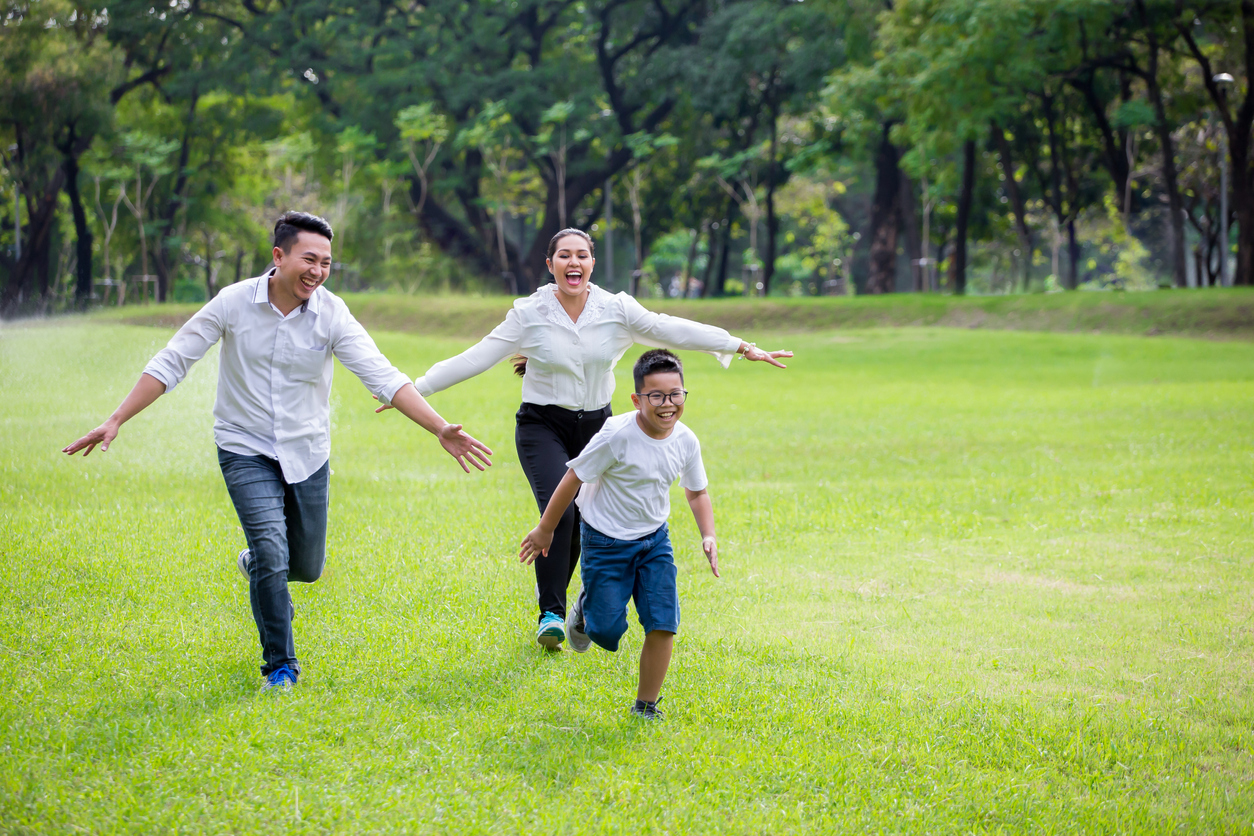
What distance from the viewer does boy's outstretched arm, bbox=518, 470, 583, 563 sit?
16.1 ft

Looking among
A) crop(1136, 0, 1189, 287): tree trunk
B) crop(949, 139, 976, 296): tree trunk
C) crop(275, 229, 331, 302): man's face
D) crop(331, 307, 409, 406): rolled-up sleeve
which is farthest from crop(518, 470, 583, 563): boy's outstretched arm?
crop(1136, 0, 1189, 287): tree trunk

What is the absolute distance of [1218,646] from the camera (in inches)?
243

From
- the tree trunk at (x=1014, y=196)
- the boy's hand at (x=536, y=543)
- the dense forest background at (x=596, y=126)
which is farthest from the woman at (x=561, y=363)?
the tree trunk at (x=1014, y=196)

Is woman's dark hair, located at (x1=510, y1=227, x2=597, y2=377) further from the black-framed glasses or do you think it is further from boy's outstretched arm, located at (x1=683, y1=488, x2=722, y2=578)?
boy's outstretched arm, located at (x1=683, y1=488, x2=722, y2=578)

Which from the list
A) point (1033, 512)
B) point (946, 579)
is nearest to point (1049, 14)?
point (1033, 512)

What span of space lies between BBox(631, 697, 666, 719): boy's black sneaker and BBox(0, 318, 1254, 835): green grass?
1.8 inches

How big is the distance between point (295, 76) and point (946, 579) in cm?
3864

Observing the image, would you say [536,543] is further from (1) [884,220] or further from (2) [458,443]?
(1) [884,220]

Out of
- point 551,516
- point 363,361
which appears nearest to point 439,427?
point 363,361

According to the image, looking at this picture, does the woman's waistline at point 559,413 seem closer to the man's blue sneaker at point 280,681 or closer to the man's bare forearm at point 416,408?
the man's bare forearm at point 416,408

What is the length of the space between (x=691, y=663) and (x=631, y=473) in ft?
4.26

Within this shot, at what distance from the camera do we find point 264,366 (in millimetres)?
5188

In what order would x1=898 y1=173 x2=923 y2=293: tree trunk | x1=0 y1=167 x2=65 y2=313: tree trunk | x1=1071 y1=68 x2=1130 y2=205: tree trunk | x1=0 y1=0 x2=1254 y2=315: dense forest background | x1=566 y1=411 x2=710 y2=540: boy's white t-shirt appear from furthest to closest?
x1=0 y1=167 x2=65 y2=313: tree trunk < x1=898 y1=173 x2=923 y2=293: tree trunk < x1=1071 y1=68 x2=1130 y2=205: tree trunk < x1=0 y1=0 x2=1254 y2=315: dense forest background < x1=566 y1=411 x2=710 y2=540: boy's white t-shirt

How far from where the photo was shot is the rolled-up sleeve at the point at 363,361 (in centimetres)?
534
